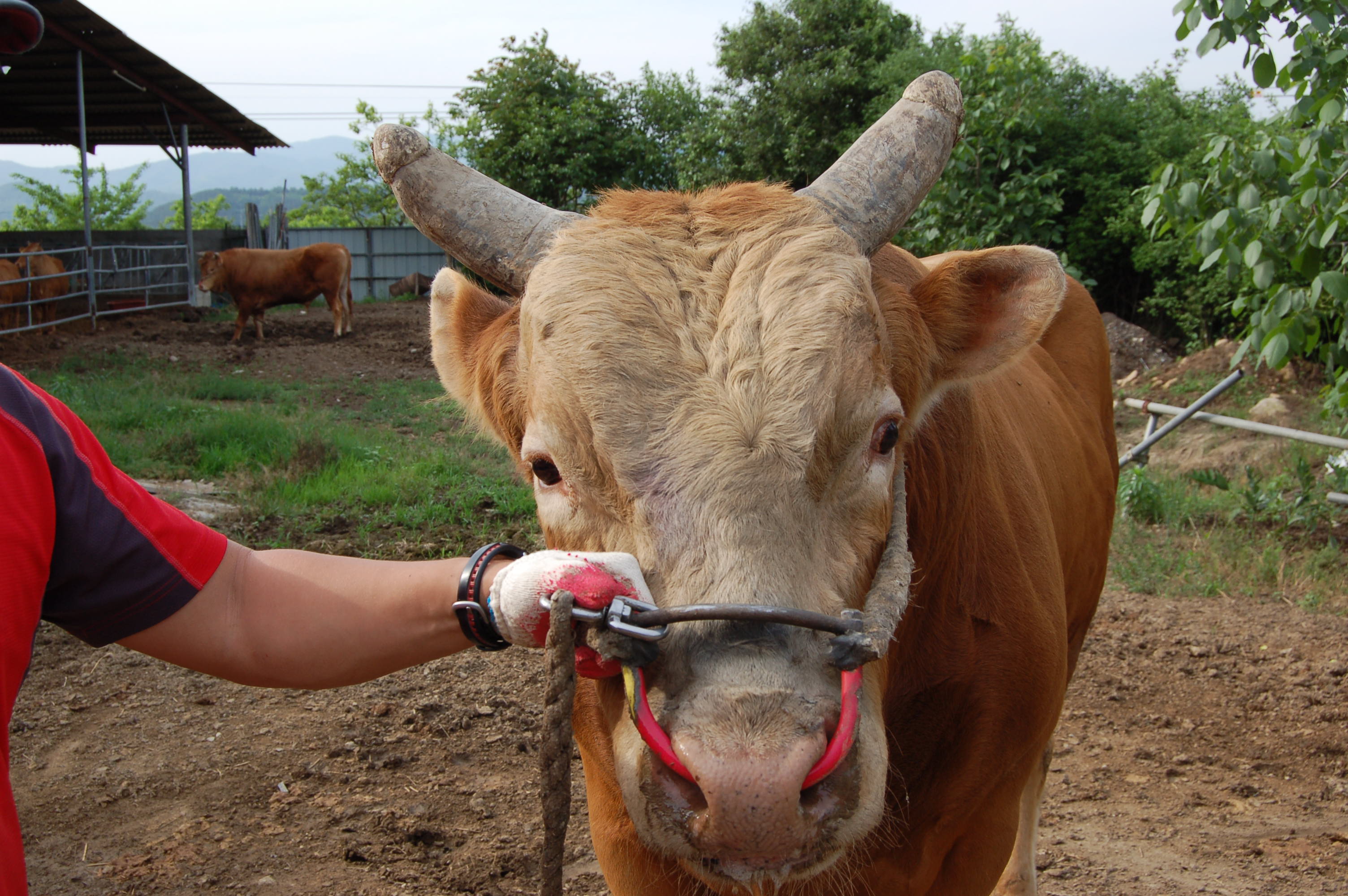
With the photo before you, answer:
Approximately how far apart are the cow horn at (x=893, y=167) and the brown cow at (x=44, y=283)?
1750 cm

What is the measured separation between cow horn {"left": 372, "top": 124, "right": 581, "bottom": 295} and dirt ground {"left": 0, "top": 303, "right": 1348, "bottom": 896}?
2.20 metres

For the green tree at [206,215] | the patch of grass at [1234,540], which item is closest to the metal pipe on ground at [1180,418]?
the patch of grass at [1234,540]

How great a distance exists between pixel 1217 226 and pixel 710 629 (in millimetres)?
4128

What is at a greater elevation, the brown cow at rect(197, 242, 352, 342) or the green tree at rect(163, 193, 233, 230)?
the green tree at rect(163, 193, 233, 230)

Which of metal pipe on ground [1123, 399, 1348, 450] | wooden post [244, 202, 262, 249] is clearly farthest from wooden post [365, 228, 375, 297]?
metal pipe on ground [1123, 399, 1348, 450]

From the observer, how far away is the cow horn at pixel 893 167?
2207 mm

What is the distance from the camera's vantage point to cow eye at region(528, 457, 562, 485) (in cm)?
193

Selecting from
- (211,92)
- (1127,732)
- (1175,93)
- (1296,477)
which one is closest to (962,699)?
(1127,732)

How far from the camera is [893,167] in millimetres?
2275

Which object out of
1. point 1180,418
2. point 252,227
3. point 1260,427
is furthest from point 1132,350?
point 252,227

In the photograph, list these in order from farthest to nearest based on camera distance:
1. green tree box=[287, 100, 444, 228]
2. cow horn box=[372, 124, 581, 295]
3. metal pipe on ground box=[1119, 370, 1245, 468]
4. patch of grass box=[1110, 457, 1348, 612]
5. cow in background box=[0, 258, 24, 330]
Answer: green tree box=[287, 100, 444, 228] < cow in background box=[0, 258, 24, 330] < metal pipe on ground box=[1119, 370, 1245, 468] < patch of grass box=[1110, 457, 1348, 612] < cow horn box=[372, 124, 581, 295]

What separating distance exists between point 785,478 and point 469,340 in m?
1.12

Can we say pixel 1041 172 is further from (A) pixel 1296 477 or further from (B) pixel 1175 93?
(A) pixel 1296 477

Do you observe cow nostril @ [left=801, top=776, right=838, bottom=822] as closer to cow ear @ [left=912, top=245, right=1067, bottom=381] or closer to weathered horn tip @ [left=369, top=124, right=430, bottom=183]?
cow ear @ [left=912, top=245, right=1067, bottom=381]
